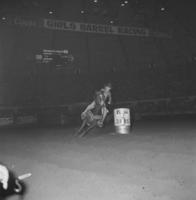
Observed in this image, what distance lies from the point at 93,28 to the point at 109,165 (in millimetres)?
24039

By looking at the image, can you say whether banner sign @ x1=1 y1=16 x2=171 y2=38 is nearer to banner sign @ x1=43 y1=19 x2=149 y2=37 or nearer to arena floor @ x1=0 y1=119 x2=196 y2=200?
banner sign @ x1=43 y1=19 x2=149 y2=37

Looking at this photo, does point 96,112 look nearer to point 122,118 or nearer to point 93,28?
point 122,118

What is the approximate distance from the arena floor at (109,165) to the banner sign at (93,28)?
702 inches

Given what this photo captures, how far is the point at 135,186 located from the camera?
6.32 meters

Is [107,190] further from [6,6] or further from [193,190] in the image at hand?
[6,6]

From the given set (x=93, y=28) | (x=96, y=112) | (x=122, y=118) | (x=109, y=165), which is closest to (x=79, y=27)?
(x=93, y=28)

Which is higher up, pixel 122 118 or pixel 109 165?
pixel 122 118

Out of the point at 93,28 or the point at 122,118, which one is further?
the point at 93,28

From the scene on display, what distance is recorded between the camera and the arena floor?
20.0ft

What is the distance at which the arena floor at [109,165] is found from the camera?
610 centimetres

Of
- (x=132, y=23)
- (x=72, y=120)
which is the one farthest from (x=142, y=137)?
(x=132, y=23)

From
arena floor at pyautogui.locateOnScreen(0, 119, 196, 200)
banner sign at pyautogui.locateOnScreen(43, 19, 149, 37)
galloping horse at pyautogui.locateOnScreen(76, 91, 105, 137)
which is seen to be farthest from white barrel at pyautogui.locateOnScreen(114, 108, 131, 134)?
banner sign at pyautogui.locateOnScreen(43, 19, 149, 37)

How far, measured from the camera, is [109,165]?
26.8 feet

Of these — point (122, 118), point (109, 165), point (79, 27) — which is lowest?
point (109, 165)
